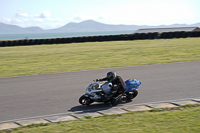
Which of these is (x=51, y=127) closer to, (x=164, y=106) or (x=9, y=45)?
(x=164, y=106)

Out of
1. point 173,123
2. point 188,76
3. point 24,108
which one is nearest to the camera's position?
point 173,123

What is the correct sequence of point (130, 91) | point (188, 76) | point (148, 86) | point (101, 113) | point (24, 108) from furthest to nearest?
1. point (188, 76)
2. point (148, 86)
3. point (130, 91)
4. point (24, 108)
5. point (101, 113)

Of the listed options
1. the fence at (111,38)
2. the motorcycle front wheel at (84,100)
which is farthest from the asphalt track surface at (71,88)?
the fence at (111,38)

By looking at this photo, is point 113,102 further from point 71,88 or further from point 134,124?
point 71,88

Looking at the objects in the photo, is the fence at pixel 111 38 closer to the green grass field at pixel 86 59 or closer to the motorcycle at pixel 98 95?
the green grass field at pixel 86 59

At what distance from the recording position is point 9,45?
1296 inches

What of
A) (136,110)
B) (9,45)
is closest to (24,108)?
(136,110)

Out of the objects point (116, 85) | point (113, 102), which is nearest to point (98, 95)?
point (113, 102)

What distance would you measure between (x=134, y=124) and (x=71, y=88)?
172 inches

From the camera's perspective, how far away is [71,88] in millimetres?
9531

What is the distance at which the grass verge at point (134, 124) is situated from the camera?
521cm

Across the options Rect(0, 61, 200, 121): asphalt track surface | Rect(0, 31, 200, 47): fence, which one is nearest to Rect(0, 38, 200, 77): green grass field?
Rect(0, 61, 200, 121): asphalt track surface

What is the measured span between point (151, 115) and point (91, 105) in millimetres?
2023

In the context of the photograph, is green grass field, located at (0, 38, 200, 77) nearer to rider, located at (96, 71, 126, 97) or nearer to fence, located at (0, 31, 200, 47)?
rider, located at (96, 71, 126, 97)
